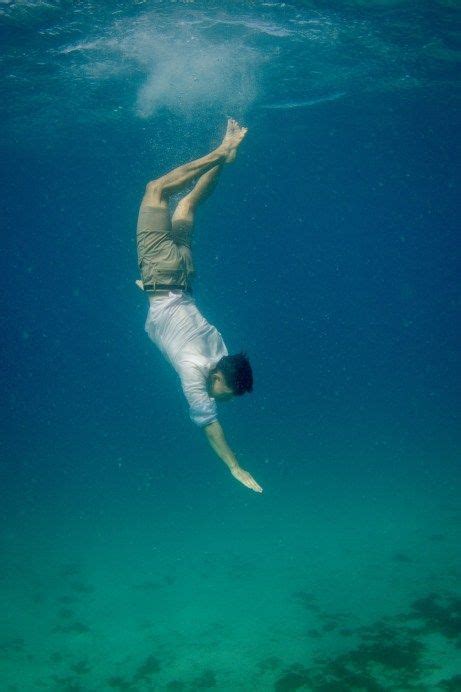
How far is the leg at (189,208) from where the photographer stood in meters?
6.76

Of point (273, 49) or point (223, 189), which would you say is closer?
point (273, 49)

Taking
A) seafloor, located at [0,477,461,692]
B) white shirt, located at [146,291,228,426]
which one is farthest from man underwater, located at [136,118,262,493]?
seafloor, located at [0,477,461,692]

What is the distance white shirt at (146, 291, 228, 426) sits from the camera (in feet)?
17.1

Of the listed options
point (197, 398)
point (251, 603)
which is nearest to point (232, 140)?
point (197, 398)

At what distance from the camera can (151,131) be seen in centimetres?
2212

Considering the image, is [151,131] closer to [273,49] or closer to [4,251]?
[273,49]

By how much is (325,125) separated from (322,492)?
20.3 metres

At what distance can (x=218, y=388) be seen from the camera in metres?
5.55

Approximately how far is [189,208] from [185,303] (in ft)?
5.78

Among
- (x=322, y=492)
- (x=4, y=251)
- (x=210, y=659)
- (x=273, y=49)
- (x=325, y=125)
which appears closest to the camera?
(x=210, y=659)

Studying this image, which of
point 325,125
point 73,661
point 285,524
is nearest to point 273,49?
point 325,125

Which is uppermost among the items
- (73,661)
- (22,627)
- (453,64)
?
(453,64)

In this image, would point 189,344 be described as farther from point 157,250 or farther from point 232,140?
point 232,140

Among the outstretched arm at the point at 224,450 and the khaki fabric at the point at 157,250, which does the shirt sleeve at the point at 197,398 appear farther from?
the khaki fabric at the point at 157,250
